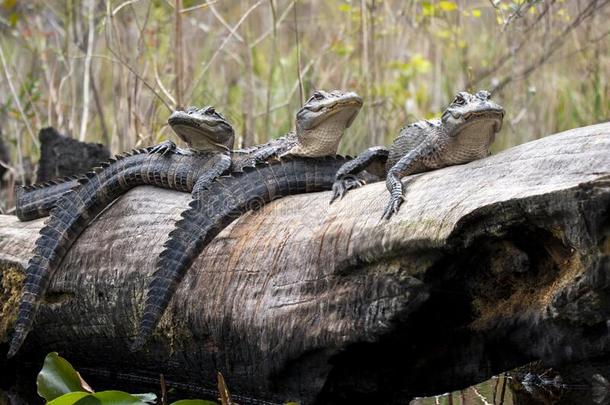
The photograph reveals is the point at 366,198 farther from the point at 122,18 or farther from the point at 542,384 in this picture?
the point at 122,18

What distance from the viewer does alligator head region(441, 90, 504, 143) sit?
14.0 ft

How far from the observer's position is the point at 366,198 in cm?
432

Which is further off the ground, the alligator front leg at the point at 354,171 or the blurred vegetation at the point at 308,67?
the blurred vegetation at the point at 308,67

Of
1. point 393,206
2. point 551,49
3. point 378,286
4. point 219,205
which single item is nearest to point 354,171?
point 219,205

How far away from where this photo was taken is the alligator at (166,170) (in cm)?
514

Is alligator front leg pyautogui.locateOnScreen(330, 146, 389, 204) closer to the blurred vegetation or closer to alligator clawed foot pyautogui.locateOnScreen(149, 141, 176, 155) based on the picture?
alligator clawed foot pyautogui.locateOnScreen(149, 141, 176, 155)

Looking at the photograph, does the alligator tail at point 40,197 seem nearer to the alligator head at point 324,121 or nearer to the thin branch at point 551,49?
the alligator head at point 324,121

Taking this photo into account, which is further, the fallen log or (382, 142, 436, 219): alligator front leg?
(382, 142, 436, 219): alligator front leg

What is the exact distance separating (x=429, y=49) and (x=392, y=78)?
673 mm

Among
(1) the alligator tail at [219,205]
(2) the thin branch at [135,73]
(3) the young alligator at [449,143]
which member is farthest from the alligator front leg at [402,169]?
(2) the thin branch at [135,73]

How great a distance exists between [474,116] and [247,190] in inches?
46.2

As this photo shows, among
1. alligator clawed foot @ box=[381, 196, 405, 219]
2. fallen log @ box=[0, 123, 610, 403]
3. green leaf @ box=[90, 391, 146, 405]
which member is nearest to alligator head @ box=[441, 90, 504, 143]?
fallen log @ box=[0, 123, 610, 403]

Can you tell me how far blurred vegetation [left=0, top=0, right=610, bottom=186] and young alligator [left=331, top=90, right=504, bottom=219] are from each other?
2407 mm

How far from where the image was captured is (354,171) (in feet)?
15.8
